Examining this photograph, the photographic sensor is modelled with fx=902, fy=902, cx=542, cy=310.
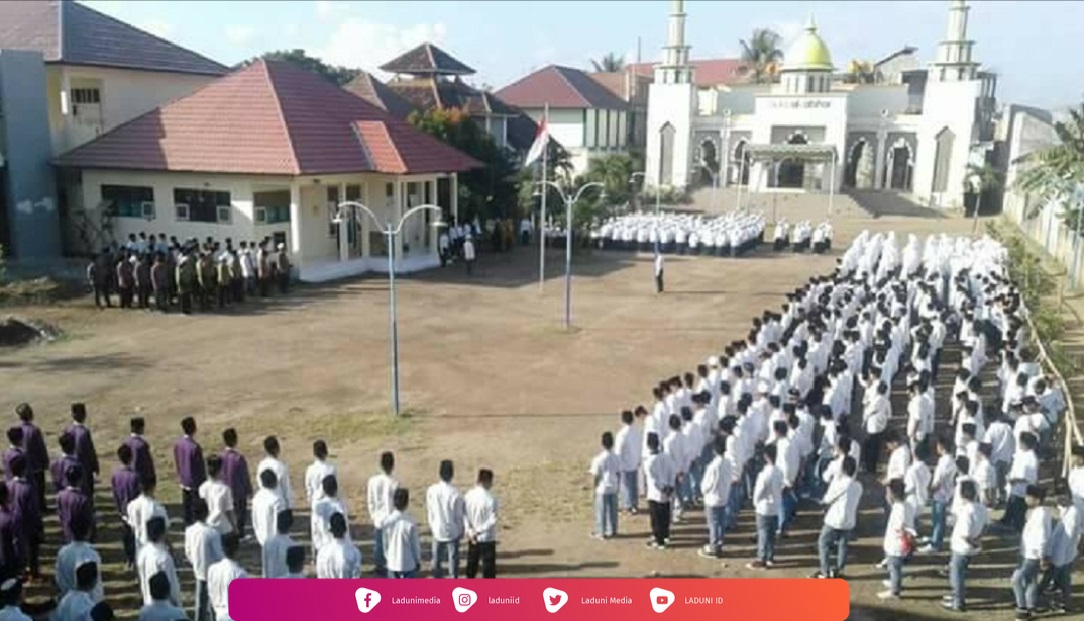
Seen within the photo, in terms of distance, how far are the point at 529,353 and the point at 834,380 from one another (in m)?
6.39

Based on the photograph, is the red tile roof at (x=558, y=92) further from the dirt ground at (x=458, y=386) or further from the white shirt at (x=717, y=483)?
the white shirt at (x=717, y=483)

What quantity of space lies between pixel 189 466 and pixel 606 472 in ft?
12.8

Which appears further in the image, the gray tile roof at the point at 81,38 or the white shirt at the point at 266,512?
the gray tile roof at the point at 81,38

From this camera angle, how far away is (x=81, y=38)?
25.7 metres

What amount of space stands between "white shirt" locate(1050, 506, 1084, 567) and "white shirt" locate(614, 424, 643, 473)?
141 inches

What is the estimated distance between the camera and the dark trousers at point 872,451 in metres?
10.4

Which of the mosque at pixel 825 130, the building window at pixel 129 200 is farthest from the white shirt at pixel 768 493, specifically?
the mosque at pixel 825 130

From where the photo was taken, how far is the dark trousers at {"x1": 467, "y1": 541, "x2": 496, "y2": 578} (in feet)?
24.4

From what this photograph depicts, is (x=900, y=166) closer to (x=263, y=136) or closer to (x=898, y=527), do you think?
(x=263, y=136)

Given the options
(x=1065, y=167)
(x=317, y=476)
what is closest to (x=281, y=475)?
(x=317, y=476)

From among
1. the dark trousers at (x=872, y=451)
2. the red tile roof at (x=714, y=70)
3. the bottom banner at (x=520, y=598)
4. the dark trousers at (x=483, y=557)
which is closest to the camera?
the bottom banner at (x=520, y=598)

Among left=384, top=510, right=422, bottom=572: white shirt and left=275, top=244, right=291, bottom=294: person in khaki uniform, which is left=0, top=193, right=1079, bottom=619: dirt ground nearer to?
left=275, top=244, right=291, bottom=294: person in khaki uniform

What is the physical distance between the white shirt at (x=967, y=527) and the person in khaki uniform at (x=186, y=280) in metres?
15.4

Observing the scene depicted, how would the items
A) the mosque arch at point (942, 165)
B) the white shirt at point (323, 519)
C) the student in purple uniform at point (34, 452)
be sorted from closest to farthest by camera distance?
the white shirt at point (323, 519), the student in purple uniform at point (34, 452), the mosque arch at point (942, 165)
